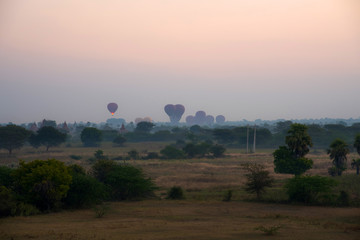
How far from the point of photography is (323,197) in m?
32.3

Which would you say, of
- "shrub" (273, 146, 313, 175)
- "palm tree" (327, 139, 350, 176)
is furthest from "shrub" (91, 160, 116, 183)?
"palm tree" (327, 139, 350, 176)

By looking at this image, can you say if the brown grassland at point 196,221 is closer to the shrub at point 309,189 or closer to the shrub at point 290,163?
the shrub at point 309,189

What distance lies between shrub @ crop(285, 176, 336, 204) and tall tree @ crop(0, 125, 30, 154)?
8333 cm

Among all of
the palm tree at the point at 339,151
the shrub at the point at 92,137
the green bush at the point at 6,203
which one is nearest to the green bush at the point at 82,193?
the green bush at the point at 6,203

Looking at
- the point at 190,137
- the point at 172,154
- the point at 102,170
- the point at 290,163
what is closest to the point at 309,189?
the point at 290,163

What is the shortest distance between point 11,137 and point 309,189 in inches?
3393

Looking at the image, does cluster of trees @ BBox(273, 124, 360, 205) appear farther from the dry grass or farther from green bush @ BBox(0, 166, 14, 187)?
green bush @ BBox(0, 166, 14, 187)

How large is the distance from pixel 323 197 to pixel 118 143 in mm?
97308

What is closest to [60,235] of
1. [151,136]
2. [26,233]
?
[26,233]

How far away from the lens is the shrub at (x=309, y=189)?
105ft

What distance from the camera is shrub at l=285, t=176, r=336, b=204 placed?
3212 cm

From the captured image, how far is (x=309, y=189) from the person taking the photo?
32125 mm

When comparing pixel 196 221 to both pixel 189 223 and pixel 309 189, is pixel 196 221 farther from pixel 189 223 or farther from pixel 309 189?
pixel 309 189

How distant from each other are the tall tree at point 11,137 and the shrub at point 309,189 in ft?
273
